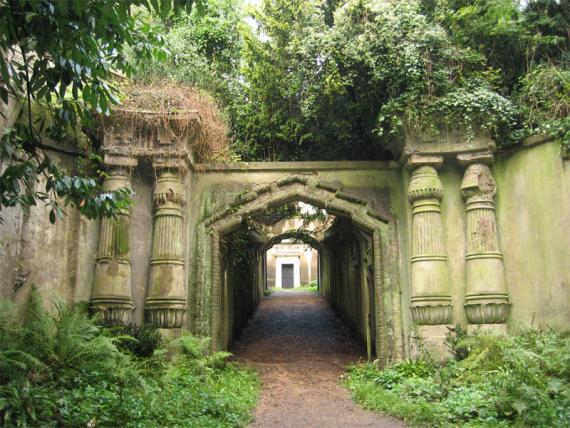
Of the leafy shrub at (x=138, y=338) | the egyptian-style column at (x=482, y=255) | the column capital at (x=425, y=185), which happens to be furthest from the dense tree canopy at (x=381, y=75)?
the leafy shrub at (x=138, y=338)

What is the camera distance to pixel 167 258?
361 inches

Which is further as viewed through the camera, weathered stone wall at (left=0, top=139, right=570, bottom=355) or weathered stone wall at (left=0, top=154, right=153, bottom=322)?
weathered stone wall at (left=0, top=139, right=570, bottom=355)

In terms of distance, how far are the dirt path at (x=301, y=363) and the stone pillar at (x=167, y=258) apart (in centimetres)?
192

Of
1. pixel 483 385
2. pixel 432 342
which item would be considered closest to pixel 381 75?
pixel 432 342

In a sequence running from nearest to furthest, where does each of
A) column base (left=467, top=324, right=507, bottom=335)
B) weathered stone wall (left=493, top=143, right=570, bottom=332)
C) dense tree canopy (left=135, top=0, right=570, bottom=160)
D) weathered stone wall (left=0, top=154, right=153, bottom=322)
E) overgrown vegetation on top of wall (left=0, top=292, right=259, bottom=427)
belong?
overgrown vegetation on top of wall (left=0, top=292, right=259, bottom=427), weathered stone wall (left=0, top=154, right=153, bottom=322), weathered stone wall (left=493, top=143, right=570, bottom=332), column base (left=467, top=324, right=507, bottom=335), dense tree canopy (left=135, top=0, right=570, bottom=160)

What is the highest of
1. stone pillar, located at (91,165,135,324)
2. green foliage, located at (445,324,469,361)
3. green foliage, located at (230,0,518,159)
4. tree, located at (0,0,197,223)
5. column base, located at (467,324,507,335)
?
green foliage, located at (230,0,518,159)

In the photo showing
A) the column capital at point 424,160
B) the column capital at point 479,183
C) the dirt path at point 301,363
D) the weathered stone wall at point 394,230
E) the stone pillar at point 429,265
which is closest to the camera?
the dirt path at point 301,363

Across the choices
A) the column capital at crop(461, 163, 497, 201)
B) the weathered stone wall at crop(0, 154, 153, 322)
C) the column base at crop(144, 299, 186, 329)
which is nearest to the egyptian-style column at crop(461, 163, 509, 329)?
the column capital at crop(461, 163, 497, 201)

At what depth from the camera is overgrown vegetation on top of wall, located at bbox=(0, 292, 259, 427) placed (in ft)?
18.1

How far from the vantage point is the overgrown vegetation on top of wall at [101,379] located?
5508 millimetres

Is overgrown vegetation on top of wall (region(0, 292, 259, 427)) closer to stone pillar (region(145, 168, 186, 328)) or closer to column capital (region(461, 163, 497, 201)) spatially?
stone pillar (region(145, 168, 186, 328))

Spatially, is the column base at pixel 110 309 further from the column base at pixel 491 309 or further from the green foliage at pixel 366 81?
the column base at pixel 491 309

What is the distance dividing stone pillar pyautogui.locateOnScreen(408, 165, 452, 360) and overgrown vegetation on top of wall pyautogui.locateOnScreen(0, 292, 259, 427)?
2869mm

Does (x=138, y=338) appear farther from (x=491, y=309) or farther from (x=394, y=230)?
(x=491, y=309)
